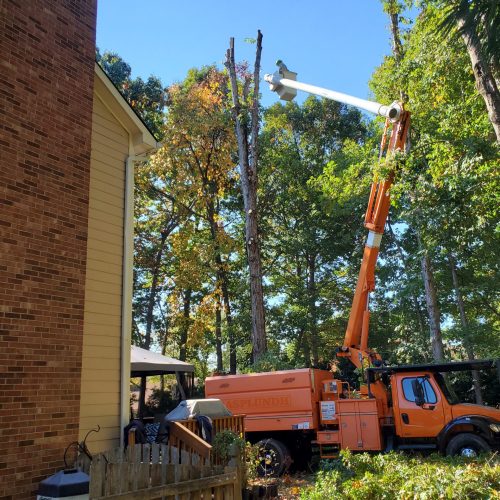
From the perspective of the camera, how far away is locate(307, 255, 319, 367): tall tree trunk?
24.4m

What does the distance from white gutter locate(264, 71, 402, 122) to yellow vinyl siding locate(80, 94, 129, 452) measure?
617cm

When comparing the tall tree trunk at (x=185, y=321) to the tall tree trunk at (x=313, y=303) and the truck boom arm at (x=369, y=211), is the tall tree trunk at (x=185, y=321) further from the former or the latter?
the truck boom arm at (x=369, y=211)

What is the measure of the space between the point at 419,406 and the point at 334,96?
7506 millimetres

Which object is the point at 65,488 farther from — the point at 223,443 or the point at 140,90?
the point at 140,90

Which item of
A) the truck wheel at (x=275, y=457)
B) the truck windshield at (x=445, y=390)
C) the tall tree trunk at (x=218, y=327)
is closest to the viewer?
the truck windshield at (x=445, y=390)

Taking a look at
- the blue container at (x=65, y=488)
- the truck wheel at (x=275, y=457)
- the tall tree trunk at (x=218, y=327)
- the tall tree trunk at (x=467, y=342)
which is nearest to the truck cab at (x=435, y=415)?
the truck wheel at (x=275, y=457)

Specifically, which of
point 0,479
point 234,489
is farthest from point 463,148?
point 0,479

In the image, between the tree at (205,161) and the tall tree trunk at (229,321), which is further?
the tree at (205,161)

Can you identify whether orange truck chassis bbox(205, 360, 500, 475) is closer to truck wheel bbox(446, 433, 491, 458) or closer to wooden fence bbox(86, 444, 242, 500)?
truck wheel bbox(446, 433, 491, 458)

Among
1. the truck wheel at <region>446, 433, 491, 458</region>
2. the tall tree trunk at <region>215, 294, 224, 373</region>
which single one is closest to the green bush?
the truck wheel at <region>446, 433, 491, 458</region>

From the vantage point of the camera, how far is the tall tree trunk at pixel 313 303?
79.9 feet

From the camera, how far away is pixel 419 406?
1070 cm

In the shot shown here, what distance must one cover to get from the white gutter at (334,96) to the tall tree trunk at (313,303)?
533 inches

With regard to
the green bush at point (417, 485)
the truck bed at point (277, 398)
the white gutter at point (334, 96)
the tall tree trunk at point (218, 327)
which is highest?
the white gutter at point (334, 96)
